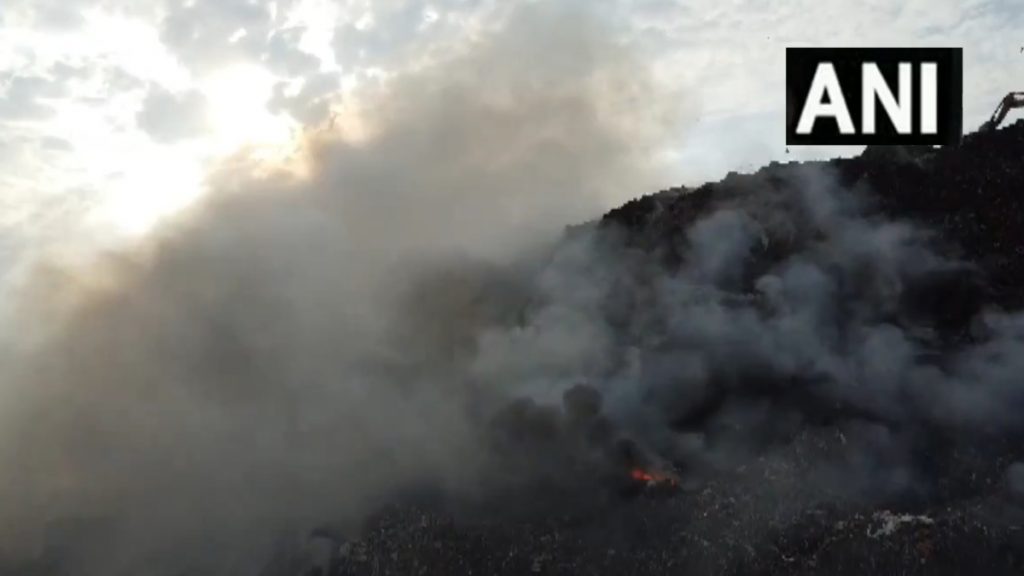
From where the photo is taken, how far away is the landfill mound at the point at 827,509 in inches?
1441

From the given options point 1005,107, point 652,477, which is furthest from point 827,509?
point 1005,107

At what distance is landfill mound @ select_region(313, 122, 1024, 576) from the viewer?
1441 inches

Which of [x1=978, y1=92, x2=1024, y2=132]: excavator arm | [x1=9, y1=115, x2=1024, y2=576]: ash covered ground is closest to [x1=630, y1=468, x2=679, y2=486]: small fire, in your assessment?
[x1=9, y1=115, x2=1024, y2=576]: ash covered ground

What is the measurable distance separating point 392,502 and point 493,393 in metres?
9.81

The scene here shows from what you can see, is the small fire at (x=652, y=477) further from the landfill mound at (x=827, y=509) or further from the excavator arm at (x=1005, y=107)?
the excavator arm at (x=1005, y=107)

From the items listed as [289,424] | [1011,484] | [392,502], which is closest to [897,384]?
[1011,484]

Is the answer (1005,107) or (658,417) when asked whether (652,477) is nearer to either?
(658,417)

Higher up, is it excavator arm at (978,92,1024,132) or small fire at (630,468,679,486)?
excavator arm at (978,92,1024,132)

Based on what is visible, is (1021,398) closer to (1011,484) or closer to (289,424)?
(1011,484)

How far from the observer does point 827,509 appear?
39688 millimetres

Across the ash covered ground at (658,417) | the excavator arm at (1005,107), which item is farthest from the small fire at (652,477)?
the excavator arm at (1005,107)

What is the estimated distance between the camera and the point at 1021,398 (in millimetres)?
44312

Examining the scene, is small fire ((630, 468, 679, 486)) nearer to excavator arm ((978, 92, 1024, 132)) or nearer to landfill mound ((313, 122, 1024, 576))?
landfill mound ((313, 122, 1024, 576))

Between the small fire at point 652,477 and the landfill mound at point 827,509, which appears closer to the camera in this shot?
the landfill mound at point 827,509
